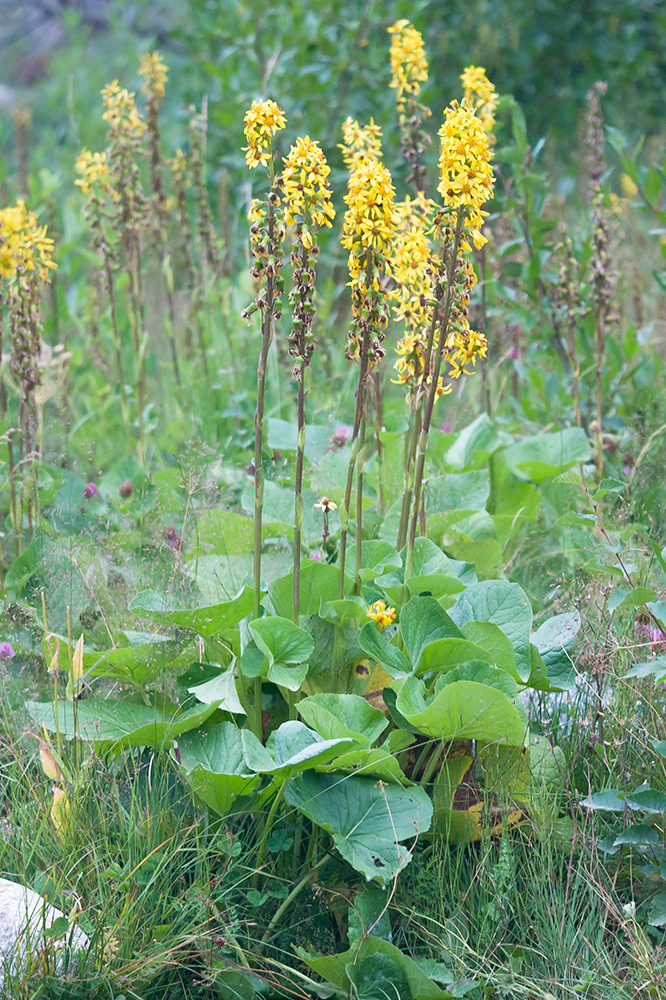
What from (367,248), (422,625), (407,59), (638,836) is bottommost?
(638,836)

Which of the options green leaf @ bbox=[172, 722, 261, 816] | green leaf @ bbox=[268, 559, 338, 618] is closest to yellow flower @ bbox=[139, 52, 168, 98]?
green leaf @ bbox=[268, 559, 338, 618]

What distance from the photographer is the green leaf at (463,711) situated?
146 centimetres

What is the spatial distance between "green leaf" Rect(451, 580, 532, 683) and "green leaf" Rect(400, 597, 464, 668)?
0.09m

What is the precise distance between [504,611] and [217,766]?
0.61 meters

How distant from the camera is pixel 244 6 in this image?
5.28 meters

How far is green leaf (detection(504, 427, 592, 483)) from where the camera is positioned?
8.48 ft

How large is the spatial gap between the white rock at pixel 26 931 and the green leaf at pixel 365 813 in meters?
0.39

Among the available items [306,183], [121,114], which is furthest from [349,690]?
[121,114]

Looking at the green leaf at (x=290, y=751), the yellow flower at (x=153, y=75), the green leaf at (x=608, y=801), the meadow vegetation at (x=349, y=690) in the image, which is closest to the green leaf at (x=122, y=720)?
the meadow vegetation at (x=349, y=690)

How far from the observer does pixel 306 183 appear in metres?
1.56

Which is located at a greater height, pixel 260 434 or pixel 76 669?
pixel 260 434

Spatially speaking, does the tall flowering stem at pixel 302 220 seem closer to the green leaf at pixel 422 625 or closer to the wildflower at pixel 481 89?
the green leaf at pixel 422 625

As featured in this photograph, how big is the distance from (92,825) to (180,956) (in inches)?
10.6

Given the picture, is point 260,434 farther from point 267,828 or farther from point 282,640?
point 267,828
